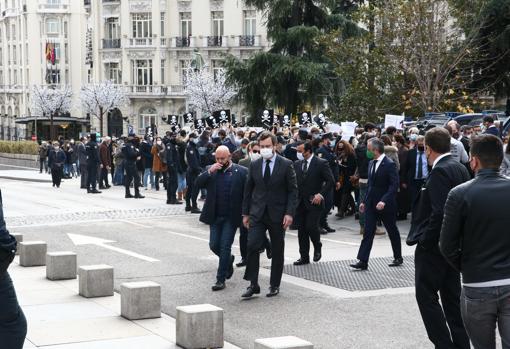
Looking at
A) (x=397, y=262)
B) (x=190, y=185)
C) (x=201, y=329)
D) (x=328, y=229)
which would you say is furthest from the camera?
(x=190, y=185)

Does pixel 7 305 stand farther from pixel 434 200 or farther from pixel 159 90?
pixel 159 90

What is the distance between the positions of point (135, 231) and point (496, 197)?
46.4ft

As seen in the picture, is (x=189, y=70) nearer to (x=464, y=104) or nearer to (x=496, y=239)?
(x=464, y=104)

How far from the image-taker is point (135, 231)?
1984 cm

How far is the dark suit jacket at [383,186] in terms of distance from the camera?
1386 cm

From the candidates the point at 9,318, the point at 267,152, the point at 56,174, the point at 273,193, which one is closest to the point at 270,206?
the point at 273,193

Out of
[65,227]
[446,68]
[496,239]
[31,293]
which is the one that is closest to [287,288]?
[31,293]

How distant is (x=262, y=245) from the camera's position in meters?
11.8

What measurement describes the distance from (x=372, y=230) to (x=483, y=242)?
733 centimetres

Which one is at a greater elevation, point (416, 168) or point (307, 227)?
point (416, 168)

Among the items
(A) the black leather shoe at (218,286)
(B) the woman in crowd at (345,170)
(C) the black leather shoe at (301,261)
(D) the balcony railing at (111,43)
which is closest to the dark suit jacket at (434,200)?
(A) the black leather shoe at (218,286)

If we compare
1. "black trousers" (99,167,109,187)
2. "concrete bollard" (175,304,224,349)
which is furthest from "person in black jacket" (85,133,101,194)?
"concrete bollard" (175,304,224,349)

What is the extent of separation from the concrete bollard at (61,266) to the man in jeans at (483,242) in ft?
26.6

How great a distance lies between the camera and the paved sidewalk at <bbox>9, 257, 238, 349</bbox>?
9516mm
